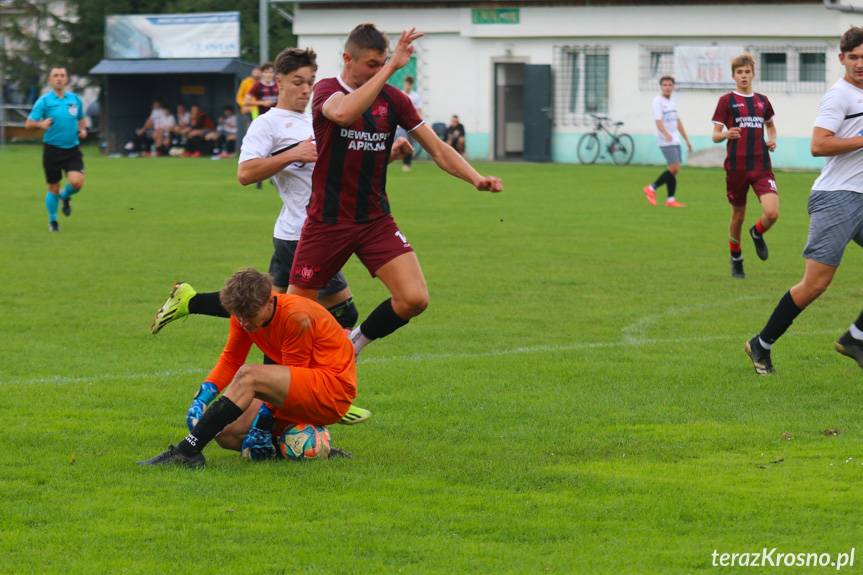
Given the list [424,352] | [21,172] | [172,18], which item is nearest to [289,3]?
[172,18]

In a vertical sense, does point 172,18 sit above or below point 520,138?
above

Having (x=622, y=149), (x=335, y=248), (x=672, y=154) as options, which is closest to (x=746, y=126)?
(x=335, y=248)

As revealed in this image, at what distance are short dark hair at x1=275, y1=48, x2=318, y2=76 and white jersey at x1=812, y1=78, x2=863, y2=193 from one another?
314cm

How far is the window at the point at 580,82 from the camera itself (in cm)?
3225

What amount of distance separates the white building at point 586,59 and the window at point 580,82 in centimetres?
3

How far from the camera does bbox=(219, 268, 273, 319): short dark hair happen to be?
5.04 metres

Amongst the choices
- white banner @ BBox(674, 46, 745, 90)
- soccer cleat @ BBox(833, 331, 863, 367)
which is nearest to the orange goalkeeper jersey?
soccer cleat @ BBox(833, 331, 863, 367)

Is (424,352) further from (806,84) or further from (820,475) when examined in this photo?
(806,84)

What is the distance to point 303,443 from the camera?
5402 mm

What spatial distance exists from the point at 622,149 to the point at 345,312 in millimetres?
25588

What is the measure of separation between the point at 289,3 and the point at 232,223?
20.3 metres

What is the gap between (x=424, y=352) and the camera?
8.11 m

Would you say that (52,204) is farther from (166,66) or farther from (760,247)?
(166,66)

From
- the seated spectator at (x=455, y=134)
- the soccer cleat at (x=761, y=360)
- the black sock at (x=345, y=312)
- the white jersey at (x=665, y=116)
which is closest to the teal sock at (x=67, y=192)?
the black sock at (x=345, y=312)
